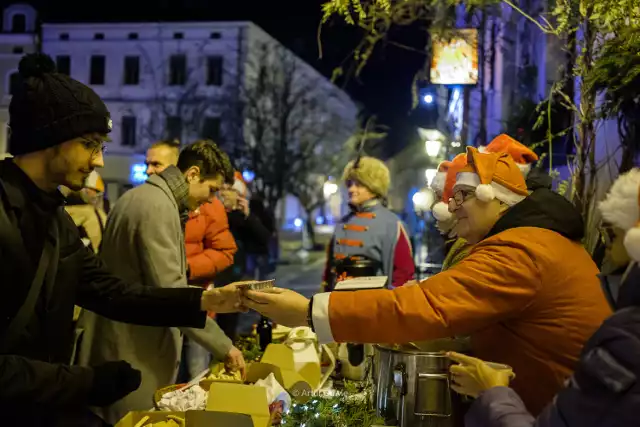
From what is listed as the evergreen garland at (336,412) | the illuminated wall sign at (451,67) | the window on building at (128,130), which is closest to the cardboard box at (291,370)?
the evergreen garland at (336,412)

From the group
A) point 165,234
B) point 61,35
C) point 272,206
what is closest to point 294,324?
point 165,234

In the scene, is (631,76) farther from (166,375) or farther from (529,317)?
(166,375)

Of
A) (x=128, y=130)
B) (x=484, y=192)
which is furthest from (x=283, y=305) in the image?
(x=128, y=130)

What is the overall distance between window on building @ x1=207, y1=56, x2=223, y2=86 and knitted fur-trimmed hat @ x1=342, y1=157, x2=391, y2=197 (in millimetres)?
30779

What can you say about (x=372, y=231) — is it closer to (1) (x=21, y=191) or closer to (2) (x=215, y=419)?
(2) (x=215, y=419)

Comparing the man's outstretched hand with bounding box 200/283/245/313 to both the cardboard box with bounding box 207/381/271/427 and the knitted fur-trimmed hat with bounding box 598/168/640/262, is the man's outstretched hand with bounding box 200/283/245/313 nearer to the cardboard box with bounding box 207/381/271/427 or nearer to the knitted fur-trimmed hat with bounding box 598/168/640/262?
the cardboard box with bounding box 207/381/271/427

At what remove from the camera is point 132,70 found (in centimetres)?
3597

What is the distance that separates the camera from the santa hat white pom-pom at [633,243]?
1.53m

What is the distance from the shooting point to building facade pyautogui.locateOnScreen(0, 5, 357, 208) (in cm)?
3419

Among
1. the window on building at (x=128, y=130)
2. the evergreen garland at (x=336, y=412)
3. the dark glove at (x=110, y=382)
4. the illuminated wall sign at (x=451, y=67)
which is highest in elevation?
the illuminated wall sign at (x=451, y=67)

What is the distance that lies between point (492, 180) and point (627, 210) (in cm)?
88

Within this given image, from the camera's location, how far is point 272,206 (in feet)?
107

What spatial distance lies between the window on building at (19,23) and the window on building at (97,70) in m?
3.72

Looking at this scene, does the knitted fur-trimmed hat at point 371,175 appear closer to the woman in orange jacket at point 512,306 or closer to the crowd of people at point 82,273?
the crowd of people at point 82,273
